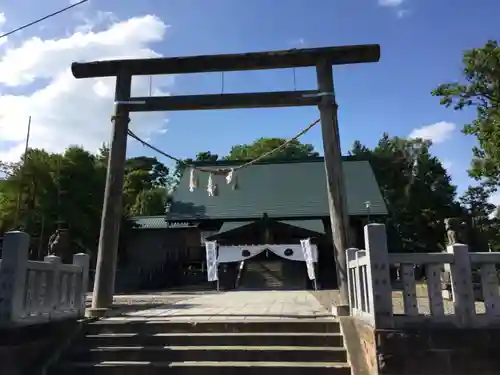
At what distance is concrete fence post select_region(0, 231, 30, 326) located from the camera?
203 inches

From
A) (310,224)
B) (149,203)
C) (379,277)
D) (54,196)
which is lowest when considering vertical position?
(379,277)

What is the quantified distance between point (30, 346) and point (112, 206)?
3.45 meters

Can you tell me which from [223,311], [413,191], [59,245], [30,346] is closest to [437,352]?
[223,311]

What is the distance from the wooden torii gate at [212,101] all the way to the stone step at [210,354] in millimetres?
2179

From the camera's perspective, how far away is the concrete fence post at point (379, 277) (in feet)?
16.5

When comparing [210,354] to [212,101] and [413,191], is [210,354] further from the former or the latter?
[413,191]

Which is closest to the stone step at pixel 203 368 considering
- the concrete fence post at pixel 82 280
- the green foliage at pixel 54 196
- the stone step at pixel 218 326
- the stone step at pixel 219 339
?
the stone step at pixel 219 339

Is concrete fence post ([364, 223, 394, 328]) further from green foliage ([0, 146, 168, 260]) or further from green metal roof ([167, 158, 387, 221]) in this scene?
green foliage ([0, 146, 168, 260])

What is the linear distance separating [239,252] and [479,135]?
459 inches

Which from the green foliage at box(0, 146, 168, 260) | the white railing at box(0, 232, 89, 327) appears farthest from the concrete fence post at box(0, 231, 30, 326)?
the green foliage at box(0, 146, 168, 260)

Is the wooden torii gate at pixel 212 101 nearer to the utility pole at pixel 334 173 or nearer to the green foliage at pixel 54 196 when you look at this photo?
the utility pole at pixel 334 173

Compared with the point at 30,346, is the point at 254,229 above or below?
above

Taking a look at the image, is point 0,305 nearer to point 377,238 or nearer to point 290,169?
point 377,238

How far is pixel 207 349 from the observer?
5770 millimetres
